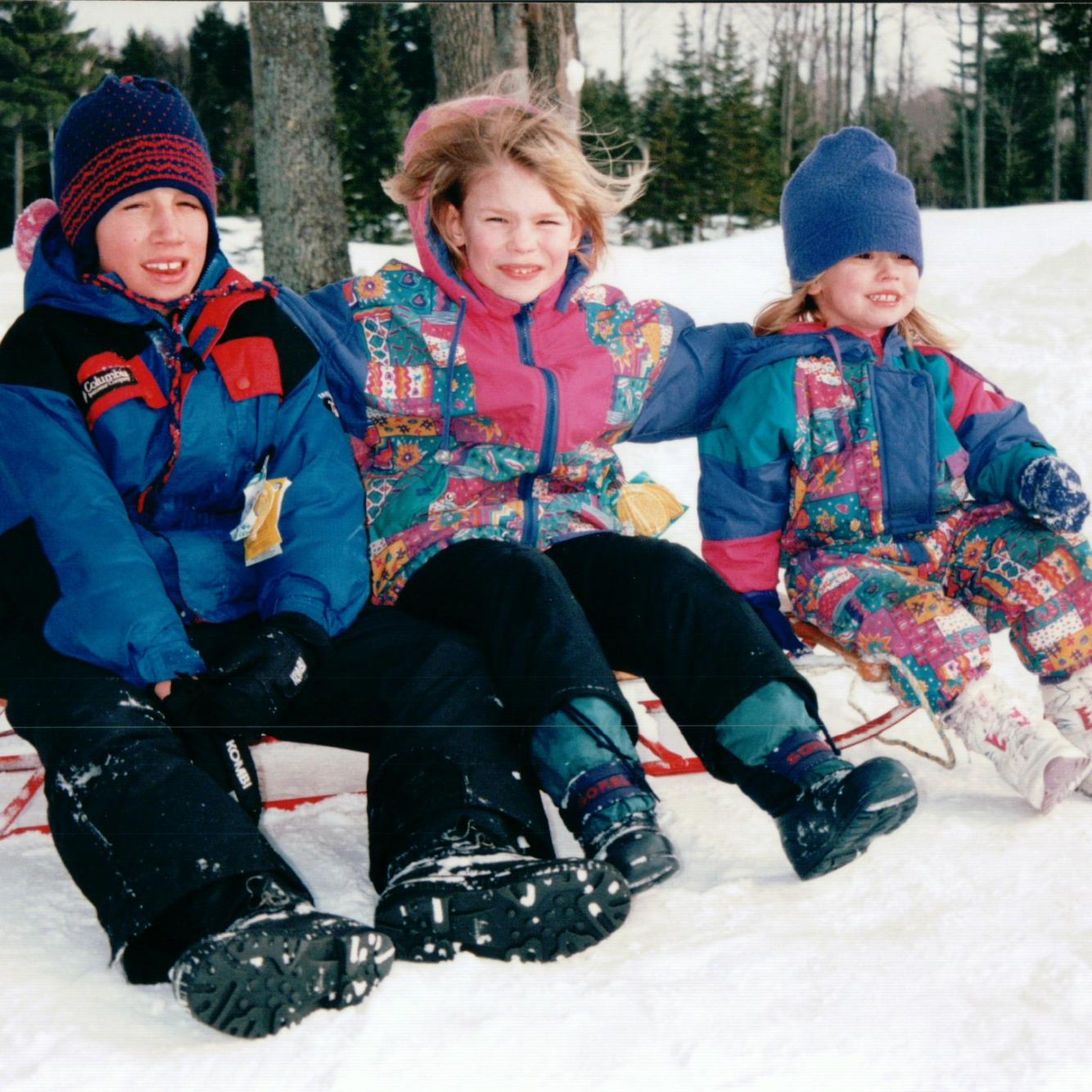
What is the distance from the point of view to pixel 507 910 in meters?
1.60

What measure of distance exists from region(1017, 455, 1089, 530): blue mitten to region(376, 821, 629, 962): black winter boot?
1245mm

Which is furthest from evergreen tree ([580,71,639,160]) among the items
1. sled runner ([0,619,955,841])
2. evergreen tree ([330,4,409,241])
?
sled runner ([0,619,955,841])

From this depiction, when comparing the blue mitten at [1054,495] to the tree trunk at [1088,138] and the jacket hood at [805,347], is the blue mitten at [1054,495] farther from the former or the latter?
the tree trunk at [1088,138]

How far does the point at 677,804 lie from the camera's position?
2.37 meters

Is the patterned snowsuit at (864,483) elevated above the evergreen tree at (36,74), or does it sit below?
below

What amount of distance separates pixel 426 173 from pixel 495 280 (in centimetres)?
32

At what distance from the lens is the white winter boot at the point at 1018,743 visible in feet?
6.71

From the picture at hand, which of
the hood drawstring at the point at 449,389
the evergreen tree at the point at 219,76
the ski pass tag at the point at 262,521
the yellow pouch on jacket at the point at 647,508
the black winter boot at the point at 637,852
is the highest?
the evergreen tree at the point at 219,76

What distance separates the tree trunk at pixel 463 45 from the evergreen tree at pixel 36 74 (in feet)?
5.80

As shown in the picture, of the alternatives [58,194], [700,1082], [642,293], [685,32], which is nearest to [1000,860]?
[700,1082]

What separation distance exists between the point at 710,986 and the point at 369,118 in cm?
1383

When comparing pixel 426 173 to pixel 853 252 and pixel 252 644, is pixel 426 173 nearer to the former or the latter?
pixel 853 252

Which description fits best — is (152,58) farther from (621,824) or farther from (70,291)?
(621,824)

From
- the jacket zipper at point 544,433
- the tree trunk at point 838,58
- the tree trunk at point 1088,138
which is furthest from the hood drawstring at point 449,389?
the tree trunk at point 1088,138
